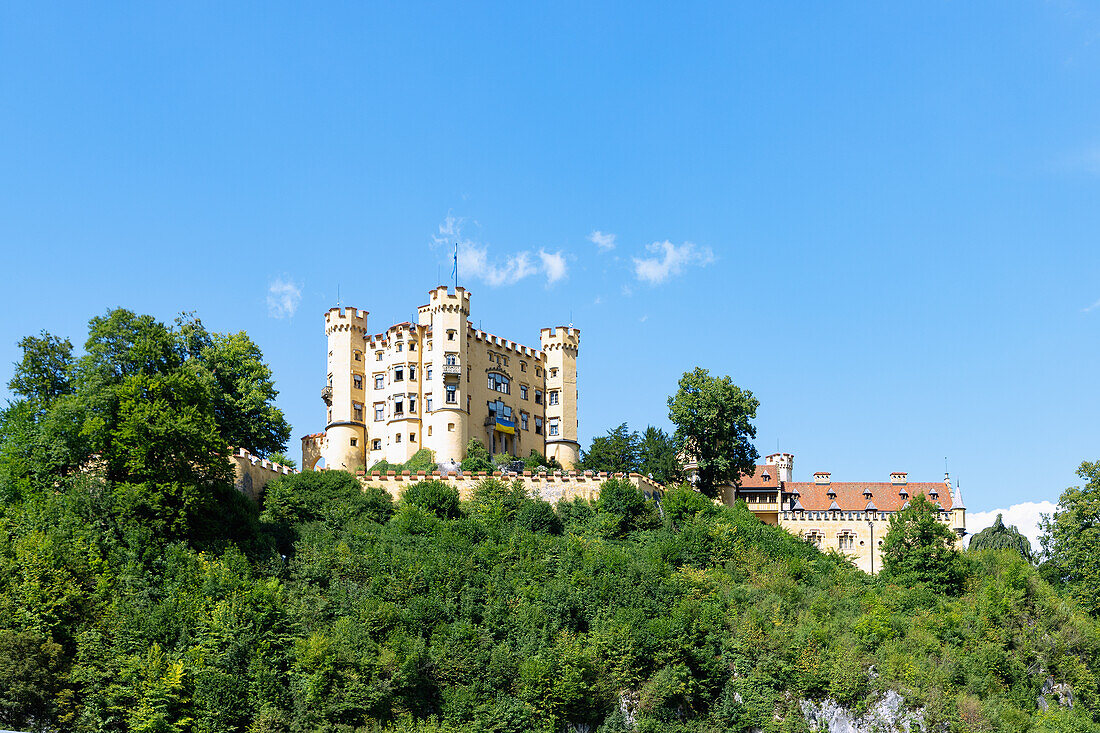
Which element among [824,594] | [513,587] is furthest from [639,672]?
[824,594]

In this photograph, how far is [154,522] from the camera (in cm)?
4862

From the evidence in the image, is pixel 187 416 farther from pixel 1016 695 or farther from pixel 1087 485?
pixel 1087 485

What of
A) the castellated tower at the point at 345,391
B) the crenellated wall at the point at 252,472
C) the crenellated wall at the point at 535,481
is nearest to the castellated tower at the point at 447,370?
the castellated tower at the point at 345,391

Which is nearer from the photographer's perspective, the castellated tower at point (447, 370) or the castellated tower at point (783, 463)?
the castellated tower at point (447, 370)

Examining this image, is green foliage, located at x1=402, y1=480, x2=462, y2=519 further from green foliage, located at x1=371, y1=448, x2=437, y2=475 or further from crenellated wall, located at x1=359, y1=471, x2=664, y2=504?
green foliage, located at x1=371, y1=448, x2=437, y2=475

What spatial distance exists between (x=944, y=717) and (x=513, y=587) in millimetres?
19421

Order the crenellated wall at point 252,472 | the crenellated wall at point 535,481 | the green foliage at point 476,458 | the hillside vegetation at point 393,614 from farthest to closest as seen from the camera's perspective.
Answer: the green foliage at point 476,458 < the crenellated wall at point 535,481 < the crenellated wall at point 252,472 < the hillside vegetation at point 393,614

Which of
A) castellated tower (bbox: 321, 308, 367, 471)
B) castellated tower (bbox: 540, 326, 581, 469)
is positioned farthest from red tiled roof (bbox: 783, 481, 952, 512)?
castellated tower (bbox: 321, 308, 367, 471)

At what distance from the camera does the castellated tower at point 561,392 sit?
271 feet

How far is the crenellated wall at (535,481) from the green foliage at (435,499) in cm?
165

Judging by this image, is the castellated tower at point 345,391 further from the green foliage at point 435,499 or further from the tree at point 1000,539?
the tree at point 1000,539

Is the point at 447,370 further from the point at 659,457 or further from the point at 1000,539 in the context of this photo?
the point at 1000,539

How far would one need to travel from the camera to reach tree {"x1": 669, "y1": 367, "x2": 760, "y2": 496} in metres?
77.1

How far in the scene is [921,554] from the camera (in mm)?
62156
